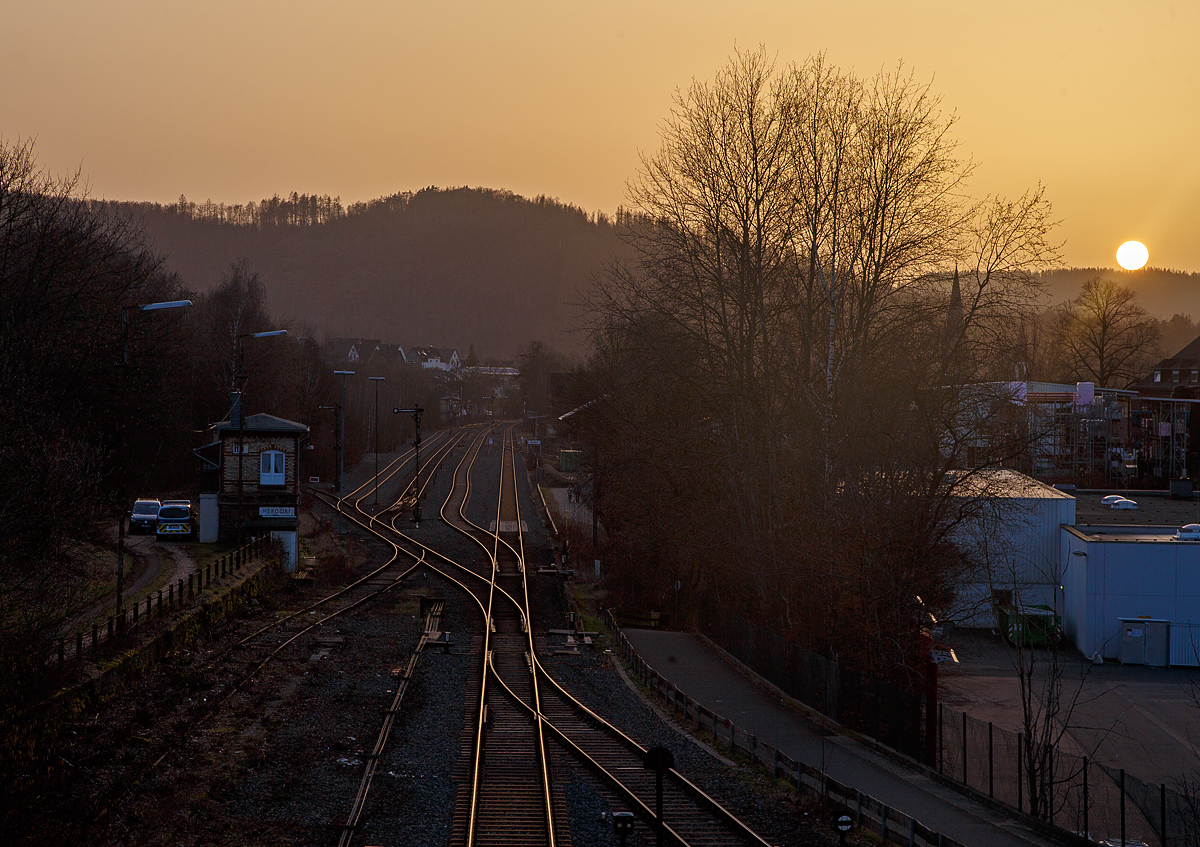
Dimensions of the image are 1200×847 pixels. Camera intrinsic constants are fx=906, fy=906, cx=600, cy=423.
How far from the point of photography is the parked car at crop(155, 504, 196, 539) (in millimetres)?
33219

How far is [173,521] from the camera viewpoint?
33.3 meters

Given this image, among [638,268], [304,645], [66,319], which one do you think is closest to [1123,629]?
[638,268]

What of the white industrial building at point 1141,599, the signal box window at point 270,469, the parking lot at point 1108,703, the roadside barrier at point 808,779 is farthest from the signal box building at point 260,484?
the white industrial building at point 1141,599

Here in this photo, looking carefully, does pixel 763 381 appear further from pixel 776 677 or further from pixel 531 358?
pixel 531 358

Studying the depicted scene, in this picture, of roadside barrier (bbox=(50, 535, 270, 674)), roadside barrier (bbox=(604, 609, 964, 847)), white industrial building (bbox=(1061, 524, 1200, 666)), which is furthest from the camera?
white industrial building (bbox=(1061, 524, 1200, 666))

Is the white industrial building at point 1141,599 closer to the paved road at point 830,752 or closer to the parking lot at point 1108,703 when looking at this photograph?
the parking lot at point 1108,703

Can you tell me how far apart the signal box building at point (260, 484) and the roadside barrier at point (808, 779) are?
63.9 feet

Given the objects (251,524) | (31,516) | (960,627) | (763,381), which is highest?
(763,381)

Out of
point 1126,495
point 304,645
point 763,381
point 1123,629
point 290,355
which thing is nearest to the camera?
point 304,645

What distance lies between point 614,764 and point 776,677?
7280 millimetres

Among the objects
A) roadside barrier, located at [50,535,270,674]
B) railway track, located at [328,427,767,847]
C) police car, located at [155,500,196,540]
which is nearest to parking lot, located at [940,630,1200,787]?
railway track, located at [328,427,767,847]

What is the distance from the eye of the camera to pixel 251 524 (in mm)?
33469

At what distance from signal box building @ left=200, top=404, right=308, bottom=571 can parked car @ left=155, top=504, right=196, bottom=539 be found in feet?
2.35

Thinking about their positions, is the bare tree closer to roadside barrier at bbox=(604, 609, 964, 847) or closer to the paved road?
the paved road
